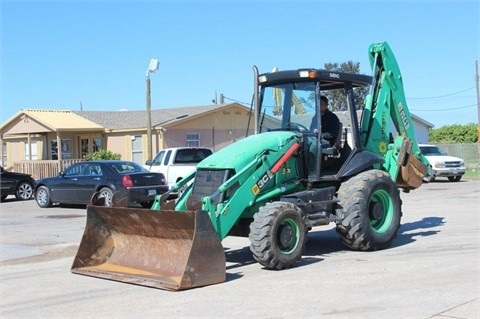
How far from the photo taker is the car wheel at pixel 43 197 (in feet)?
70.1

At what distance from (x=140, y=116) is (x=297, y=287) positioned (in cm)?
3131

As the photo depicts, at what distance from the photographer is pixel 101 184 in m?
19.4

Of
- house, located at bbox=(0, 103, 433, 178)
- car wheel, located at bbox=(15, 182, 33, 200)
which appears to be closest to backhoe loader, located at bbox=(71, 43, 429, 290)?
car wheel, located at bbox=(15, 182, 33, 200)

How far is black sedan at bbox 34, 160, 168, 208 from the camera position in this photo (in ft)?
61.2

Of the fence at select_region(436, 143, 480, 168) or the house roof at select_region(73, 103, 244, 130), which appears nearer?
the house roof at select_region(73, 103, 244, 130)

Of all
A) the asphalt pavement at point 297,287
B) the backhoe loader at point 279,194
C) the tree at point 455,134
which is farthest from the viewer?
the tree at point 455,134

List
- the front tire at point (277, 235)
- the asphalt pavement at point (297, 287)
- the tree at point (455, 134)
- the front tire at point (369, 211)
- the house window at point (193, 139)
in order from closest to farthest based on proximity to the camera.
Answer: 1. the asphalt pavement at point (297, 287)
2. the front tire at point (277, 235)
3. the front tire at point (369, 211)
4. the house window at point (193, 139)
5. the tree at point (455, 134)

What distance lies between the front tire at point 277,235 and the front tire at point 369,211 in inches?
44.6

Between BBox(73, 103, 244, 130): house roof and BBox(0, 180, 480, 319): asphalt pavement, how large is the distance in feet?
72.8

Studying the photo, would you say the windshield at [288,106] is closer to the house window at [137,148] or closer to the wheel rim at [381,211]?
the wheel rim at [381,211]

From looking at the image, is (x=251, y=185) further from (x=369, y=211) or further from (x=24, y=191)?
(x=24, y=191)

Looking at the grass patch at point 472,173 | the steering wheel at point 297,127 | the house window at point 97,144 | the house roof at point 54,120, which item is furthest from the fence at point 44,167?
the steering wheel at point 297,127

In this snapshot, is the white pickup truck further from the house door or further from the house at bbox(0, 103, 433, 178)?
the house door

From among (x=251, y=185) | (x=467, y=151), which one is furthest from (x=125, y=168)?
(x=467, y=151)
